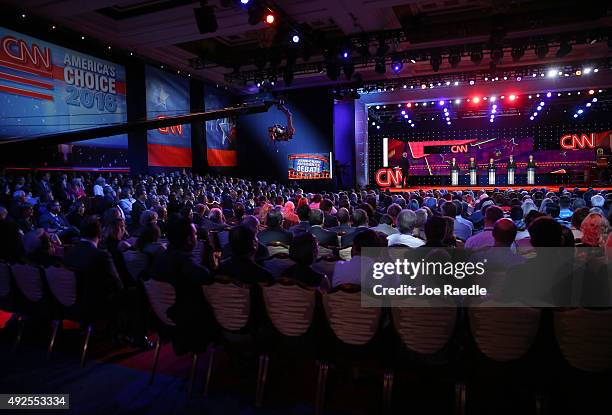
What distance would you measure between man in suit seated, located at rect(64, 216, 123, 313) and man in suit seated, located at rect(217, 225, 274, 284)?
102 centimetres

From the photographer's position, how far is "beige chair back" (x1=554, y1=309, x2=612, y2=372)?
2.02m

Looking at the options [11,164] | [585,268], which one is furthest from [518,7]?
[11,164]

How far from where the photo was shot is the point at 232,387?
3016 millimetres

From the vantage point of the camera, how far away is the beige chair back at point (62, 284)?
3250mm

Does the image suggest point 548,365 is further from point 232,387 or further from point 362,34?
point 362,34

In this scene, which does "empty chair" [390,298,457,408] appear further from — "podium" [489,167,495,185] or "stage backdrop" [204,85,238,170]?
"podium" [489,167,495,185]

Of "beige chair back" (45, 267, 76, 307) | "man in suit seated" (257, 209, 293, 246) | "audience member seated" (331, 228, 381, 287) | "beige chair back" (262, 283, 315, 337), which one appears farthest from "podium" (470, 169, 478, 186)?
"beige chair back" (45, 267, 76, 307)

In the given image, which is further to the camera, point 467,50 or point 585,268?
point 467,50

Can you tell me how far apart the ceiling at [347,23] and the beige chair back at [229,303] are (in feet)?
24.8

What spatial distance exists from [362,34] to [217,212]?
28.3 feet

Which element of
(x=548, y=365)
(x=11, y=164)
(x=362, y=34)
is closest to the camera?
(x=548, y=365)

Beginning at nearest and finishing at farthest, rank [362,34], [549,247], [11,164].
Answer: [549,247]
[11,164]
[362,34]

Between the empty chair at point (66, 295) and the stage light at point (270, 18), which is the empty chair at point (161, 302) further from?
the stage light at point (270, 18)

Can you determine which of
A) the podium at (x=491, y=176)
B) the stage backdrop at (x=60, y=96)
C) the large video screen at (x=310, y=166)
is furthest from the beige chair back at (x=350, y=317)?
the podium at (x=491, y=176)
